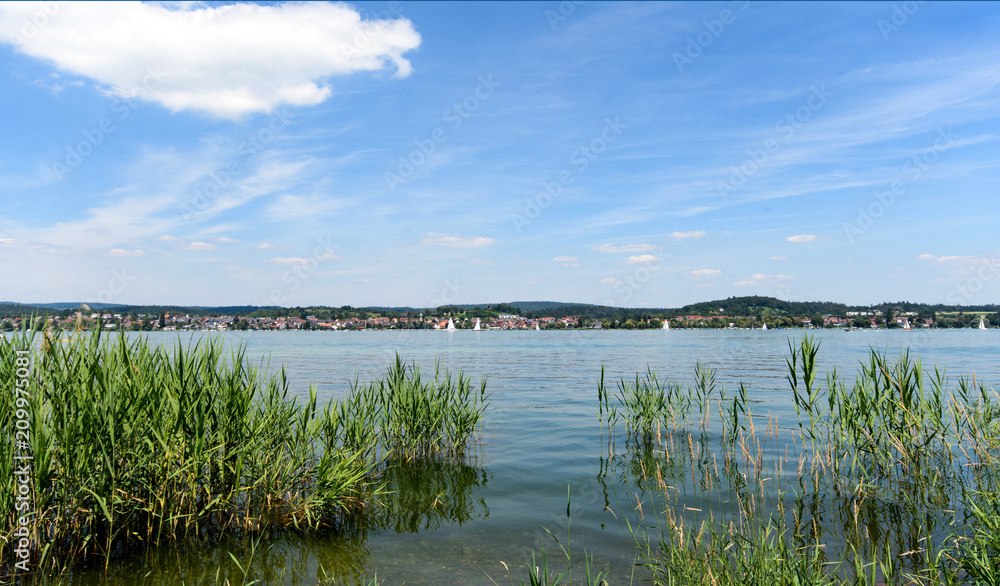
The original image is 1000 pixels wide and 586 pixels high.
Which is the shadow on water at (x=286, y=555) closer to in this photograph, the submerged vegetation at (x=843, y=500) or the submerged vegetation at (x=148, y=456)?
the submerged vegetation at (x=148, y=456)

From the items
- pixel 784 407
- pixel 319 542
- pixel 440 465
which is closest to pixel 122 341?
pixel 319 542

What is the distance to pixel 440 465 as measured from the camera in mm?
14039

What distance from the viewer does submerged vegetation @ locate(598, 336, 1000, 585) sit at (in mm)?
6695

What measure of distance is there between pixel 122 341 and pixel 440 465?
320 inches

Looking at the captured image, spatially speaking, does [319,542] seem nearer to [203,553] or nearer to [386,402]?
[203,553]

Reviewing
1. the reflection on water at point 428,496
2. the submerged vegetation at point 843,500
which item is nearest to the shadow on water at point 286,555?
the reflection on water at point 428,496

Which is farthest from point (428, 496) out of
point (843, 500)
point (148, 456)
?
point (843, 500)

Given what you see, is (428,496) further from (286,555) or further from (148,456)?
(148,456)

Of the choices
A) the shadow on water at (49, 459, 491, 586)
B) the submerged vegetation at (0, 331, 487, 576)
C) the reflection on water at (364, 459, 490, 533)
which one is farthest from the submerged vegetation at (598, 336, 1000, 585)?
the submerged vegetation at (0, 331, 487, 576)

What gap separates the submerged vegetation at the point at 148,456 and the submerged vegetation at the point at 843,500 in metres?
6.03

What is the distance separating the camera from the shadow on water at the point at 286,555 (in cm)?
760

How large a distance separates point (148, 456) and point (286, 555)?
2610 millimetres

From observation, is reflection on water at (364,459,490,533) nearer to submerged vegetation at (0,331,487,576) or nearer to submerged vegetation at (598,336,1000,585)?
submerged vegetation at (0,331,487,576)

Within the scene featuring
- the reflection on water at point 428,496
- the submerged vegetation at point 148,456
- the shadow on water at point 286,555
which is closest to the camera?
the submerged vegetation at point 148,456
